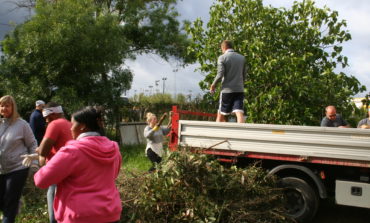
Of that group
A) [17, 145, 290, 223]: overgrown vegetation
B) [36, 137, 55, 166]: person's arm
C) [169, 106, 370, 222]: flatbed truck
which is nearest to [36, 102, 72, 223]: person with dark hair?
[36, 137, 55, 166]: person's arm

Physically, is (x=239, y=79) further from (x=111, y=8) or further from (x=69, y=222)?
(x=111, y=8)

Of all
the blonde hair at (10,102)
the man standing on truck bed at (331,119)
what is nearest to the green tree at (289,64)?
the man standing on truck bed at (331,119)

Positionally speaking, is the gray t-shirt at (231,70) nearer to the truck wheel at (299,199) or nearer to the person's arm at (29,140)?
the truck wheel at (299,199)

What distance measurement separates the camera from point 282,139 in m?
4.95

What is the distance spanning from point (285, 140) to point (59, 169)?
3305 mm

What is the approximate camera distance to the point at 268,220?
4.67 metres

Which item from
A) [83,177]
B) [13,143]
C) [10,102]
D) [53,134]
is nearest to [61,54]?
[10,102]

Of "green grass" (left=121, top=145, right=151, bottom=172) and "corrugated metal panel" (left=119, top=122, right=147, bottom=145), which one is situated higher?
"corrugated metal panel" (left=119, top=122, right=147, bottom=145)

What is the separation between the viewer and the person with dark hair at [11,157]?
14.1 feet

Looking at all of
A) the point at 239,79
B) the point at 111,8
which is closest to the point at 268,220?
the point at 239,79

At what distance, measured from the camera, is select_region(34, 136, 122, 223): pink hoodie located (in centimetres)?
246

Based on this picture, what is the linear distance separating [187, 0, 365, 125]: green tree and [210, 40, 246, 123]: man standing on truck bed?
170cm

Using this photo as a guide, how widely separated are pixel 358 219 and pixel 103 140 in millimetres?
4671

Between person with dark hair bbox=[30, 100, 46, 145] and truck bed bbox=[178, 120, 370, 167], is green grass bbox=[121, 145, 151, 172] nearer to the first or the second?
person with dark hair bbox=[30, 100, 46, 145]
